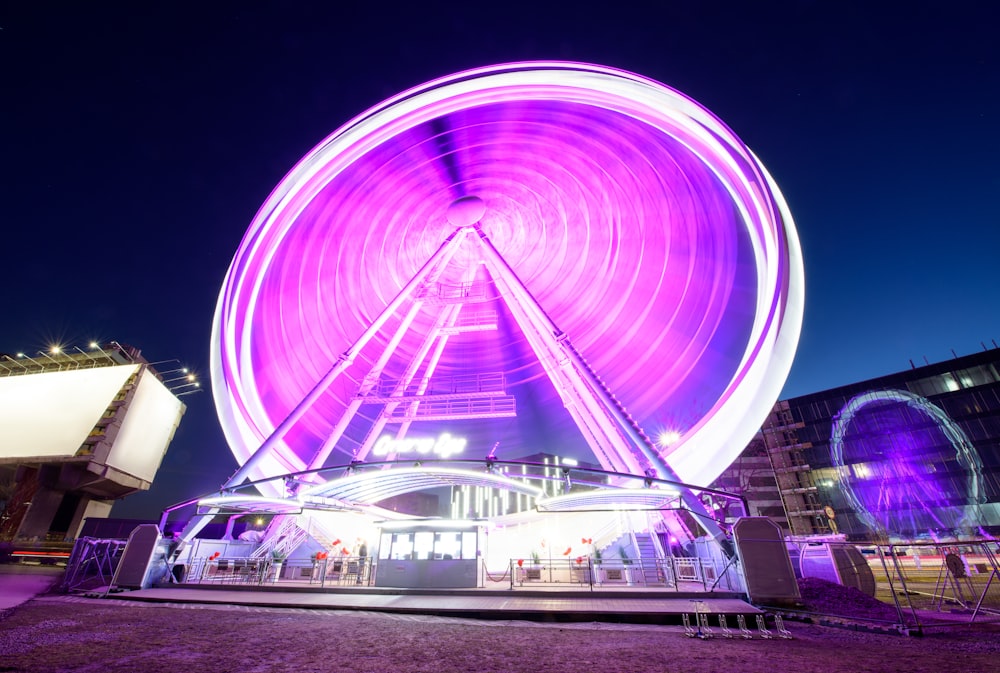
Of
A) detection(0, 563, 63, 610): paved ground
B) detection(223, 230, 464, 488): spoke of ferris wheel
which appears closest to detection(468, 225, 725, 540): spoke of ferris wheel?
detection(223, 230, 464, 488): spoke of ferris wheel

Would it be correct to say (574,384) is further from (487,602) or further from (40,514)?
(40,514)

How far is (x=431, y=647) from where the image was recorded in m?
6.33

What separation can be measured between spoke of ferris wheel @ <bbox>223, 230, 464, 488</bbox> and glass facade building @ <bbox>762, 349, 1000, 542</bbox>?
45079mm

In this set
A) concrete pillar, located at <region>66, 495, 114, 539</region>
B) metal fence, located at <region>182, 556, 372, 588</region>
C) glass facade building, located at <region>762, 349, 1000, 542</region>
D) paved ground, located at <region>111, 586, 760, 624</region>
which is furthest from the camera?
glass facade building, located at <region>762, 349, 1000, 542</region>

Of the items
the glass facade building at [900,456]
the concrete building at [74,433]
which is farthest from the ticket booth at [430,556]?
the glass facade building at [900,456]

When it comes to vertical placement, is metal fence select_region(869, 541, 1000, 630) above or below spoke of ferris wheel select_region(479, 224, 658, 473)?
below

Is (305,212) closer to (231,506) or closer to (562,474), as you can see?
(231,506)

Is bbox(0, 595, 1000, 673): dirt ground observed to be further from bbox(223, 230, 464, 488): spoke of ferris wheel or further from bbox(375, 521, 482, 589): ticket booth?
bbox(223, 230, 464, 488): spoke of ferris wheel

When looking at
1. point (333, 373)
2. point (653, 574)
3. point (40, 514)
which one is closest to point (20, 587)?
point (333, 373)

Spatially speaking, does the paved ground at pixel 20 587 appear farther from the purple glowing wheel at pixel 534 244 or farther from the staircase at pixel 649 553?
the staircase at pixel 649 553

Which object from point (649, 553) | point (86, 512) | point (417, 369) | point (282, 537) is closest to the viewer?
point (649, 553)

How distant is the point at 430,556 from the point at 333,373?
7.06 metres

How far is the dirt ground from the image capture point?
512 centimetres

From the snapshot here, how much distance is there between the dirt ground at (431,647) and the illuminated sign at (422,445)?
1317 cm
